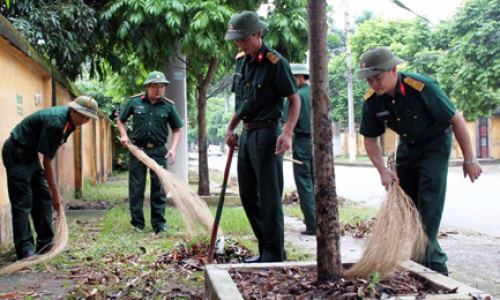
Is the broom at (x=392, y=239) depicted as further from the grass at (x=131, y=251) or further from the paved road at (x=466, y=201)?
the grass at (x=131, y=251)

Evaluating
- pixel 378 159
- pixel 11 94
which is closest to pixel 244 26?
pixel 378 159

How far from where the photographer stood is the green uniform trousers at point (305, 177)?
6.30 metres

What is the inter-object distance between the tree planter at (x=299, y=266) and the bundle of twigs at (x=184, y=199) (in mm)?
1839

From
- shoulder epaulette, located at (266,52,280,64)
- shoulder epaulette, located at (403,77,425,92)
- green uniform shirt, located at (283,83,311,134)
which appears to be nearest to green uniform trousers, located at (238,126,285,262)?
shoulder epaulette, located at (266,52,280,64)

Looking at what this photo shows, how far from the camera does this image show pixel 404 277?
10.8 feet

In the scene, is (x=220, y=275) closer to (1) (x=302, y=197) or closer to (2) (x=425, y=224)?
(2) (x=425, y=224)

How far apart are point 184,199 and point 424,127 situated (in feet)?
9.25

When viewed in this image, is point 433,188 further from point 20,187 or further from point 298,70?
point 20,187

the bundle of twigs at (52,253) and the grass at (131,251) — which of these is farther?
the bundle of twigs at (52,253)

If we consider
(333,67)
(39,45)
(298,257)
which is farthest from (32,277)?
(333,67)

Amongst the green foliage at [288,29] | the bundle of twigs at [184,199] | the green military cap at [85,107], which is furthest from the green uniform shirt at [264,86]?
the green foliage at [288,29]

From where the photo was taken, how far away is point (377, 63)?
3828 millimetres

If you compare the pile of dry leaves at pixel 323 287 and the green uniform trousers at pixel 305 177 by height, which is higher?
the green uniform trousers at pixel 305 177

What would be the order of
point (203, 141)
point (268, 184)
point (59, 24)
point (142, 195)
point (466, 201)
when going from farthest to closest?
point (203, 141), point (466, 201), point (59, 24), point (142, 195), point (268, 184)
